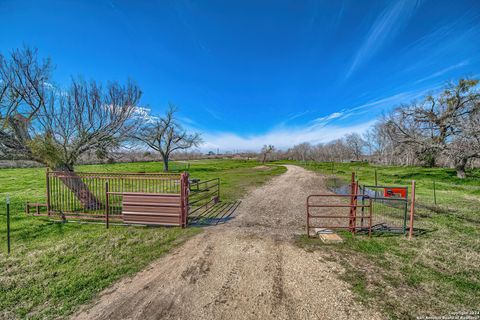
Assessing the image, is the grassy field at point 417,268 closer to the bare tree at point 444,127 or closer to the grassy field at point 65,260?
the grassy field at point 65,260

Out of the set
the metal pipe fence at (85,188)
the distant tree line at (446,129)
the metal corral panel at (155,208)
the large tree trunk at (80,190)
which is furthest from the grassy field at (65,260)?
the distant tree line at (446,129)

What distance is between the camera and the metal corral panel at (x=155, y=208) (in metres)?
6.27

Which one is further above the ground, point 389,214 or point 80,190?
point 80,190

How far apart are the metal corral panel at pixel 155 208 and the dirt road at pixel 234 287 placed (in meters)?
1.42

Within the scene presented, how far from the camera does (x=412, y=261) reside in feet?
14.0

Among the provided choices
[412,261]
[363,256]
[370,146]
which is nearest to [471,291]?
[412,261]

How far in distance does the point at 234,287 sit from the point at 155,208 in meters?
4.17

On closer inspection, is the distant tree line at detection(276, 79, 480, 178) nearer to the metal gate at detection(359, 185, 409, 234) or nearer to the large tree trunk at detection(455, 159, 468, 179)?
the large tree trunk at detection(455, 159, 468, 179)

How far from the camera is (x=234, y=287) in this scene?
3383mm

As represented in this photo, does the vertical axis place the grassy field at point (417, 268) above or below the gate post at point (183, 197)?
below

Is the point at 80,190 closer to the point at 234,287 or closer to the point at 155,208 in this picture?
the point at 155,208

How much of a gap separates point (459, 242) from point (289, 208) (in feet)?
17.8

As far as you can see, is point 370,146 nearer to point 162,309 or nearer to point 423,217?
point 423,217

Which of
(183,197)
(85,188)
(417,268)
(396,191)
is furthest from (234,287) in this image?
(396,191)
